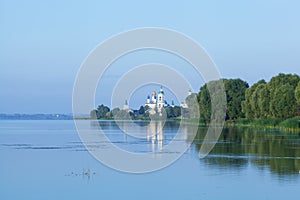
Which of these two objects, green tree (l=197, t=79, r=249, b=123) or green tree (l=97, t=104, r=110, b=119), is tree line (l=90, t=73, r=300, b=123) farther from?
green tree (l=97, t=104, r=110, b=119)

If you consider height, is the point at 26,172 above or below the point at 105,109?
below

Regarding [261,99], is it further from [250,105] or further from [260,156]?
[260,156]

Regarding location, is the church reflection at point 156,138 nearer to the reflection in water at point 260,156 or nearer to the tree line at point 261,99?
the reflection in water at point 260,156

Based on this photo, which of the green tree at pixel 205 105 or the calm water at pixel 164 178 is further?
the green tree at pixel 205 105

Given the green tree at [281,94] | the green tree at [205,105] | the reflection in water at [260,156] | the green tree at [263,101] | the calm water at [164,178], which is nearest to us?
the calm water at [164,178]

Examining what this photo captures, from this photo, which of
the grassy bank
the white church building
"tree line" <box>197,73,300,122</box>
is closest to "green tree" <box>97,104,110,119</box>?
the white church building

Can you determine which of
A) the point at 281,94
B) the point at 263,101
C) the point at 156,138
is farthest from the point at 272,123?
the point at 156,138

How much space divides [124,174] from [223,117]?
52.6 m

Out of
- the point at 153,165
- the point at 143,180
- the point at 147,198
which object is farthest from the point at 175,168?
the point at 147,198

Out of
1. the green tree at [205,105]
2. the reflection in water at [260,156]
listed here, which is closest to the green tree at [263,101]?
the green tree at [205,105]

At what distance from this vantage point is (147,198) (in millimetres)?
17844

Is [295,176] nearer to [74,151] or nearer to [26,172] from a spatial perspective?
[26,172]

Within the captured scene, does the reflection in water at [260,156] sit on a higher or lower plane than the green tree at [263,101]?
lower

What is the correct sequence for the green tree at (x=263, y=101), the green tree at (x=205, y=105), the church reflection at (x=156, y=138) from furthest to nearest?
the green tree at (x=205, y=105)
the green tree at (x=263, y=101)
the church reflection at (x=156, y=138)
